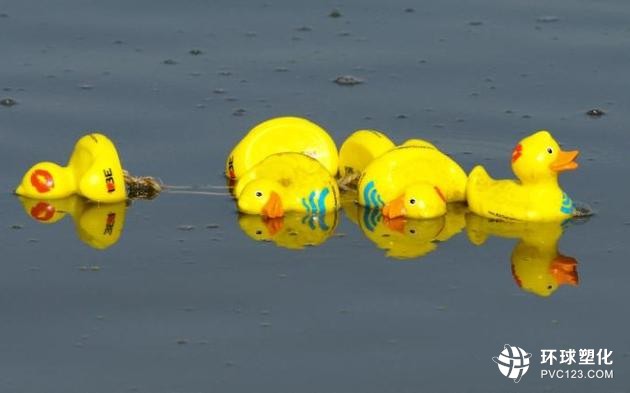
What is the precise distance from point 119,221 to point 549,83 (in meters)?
3.77

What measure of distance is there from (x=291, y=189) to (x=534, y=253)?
150 cm

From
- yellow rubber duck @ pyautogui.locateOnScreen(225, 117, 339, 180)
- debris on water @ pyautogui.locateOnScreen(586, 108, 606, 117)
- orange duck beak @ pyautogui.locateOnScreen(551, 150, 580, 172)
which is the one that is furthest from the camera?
debris on water @ pyautogui.locateOnScreen(586, 108, 606, 117)

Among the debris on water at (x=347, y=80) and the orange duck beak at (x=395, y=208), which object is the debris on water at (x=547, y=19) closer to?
the debris on water at (x=347, y=80)

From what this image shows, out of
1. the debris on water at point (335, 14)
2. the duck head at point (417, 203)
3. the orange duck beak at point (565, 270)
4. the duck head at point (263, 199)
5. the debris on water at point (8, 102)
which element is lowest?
the orange duck beak at point (565, 270)

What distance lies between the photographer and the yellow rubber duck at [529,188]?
432 inches

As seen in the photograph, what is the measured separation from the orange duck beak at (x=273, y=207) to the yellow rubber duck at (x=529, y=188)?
3.70 feet

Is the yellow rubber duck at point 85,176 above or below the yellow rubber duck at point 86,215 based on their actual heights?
above

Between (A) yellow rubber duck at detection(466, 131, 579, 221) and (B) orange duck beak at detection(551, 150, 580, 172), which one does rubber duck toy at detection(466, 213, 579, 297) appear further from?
(B) orange duck beak at detection(551, 150, 580, 172)

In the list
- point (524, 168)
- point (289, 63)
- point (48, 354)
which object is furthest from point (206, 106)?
point (48, 354)

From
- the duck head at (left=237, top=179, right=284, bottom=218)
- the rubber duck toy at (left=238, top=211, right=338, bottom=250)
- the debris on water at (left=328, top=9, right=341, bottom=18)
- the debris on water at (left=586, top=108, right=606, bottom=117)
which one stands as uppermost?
the debris on water at (left=328, top=9, right=341, bottom=18)

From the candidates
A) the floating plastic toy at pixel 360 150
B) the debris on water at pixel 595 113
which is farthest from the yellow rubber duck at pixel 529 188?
the debris on water at pixel 595 113

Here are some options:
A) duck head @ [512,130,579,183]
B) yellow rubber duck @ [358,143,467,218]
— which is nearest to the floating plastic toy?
yellow rubber duck @ [358,143,467,218]

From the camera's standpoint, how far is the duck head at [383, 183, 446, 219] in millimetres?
11180

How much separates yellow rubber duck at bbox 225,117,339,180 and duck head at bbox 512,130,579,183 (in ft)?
4.16
